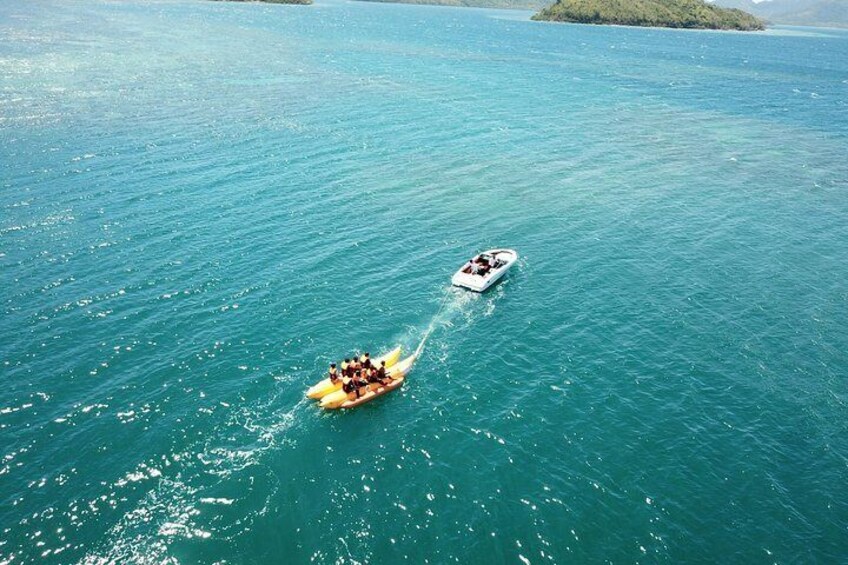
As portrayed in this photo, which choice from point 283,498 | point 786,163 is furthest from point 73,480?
point 786,163

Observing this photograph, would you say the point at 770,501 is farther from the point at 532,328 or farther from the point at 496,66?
the point at 496,66

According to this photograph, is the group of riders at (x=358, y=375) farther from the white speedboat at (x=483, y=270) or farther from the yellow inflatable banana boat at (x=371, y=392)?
the white speedboat at (x=483, y=270)

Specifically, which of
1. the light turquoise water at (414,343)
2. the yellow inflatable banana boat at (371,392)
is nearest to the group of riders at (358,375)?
the yellow inflatable banana boat at (371,392)

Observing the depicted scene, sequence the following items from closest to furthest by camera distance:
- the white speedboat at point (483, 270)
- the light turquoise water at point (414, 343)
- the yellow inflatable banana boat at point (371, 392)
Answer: the light turquoise water at point (414, 343)
the yellow inflatable banana boat at point (371, 392)
the white speedboat at point (483, 270)

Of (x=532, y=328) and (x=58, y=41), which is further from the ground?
(x=58, y=41)

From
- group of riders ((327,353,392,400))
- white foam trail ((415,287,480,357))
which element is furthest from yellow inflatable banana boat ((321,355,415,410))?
white foam trail ((415,287,480,357))

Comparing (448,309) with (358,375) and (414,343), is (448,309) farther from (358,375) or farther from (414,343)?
(358,375)

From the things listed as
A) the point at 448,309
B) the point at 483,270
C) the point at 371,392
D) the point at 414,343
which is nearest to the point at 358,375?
the point at 371,392
